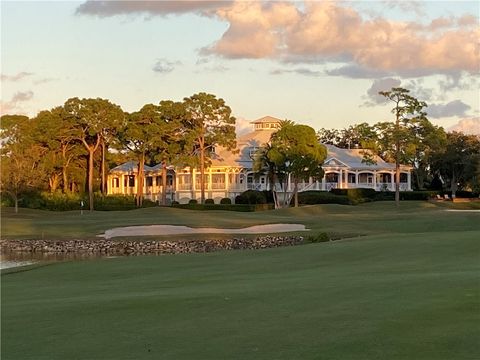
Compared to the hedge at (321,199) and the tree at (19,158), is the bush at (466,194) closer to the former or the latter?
the hedge at (321,199)

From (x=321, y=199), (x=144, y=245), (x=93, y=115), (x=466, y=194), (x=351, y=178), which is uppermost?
(x=93, y=115)

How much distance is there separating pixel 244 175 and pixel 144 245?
5167 centimetres

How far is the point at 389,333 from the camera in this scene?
32.6ft

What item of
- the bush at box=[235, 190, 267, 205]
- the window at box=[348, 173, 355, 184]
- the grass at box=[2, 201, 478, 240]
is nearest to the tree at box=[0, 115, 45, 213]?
the grass at box=[2, 201, 478, 240]

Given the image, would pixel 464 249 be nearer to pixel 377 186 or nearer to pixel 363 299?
pixel 363 299

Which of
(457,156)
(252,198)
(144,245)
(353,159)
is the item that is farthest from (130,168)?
(144,245)

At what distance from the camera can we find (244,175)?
91.4m

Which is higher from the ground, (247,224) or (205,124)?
(205,124)

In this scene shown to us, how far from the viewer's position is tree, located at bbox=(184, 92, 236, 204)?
82.1 m

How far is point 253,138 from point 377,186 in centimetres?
1805

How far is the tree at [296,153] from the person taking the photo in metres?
74.7

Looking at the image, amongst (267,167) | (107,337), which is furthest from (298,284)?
(267,167)

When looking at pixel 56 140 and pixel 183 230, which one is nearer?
pixel 183 230

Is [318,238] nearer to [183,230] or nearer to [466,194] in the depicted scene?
[183,230]
